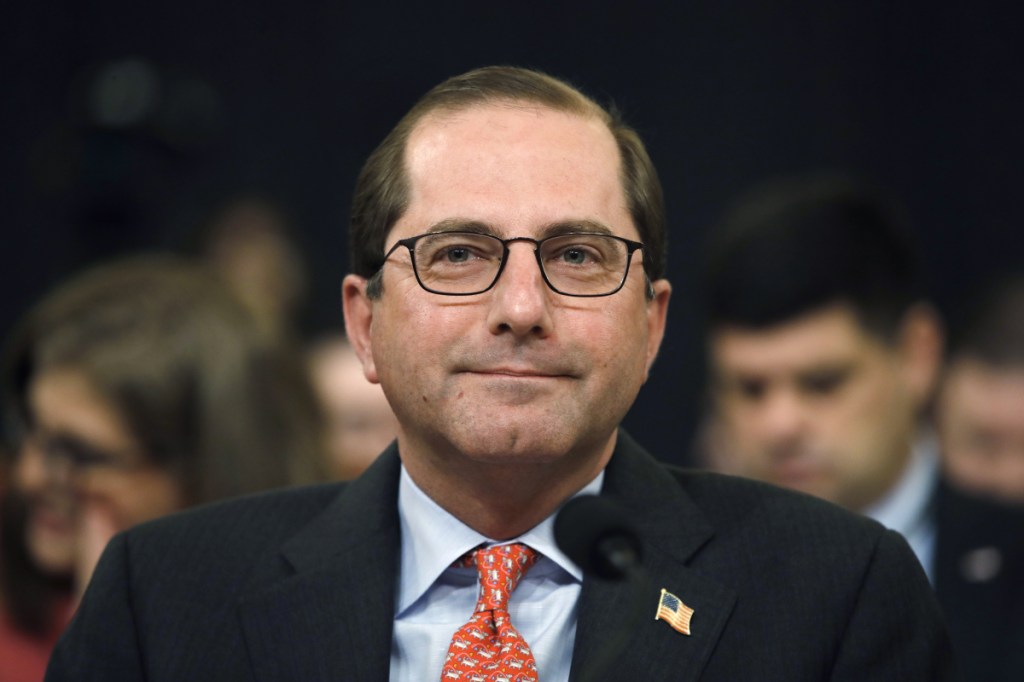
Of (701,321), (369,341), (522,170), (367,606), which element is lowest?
(701,321)

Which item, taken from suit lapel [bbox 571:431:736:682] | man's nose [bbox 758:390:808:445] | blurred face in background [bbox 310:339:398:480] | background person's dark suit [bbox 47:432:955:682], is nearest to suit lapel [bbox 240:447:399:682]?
background person's dark suit [bbox 47:432:955:682]

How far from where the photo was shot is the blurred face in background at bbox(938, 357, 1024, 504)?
Answer: 4387 mm

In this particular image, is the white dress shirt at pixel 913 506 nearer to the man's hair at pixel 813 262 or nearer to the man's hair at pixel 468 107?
the man's hair at pixel 813 262

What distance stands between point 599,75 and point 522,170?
490 centimetres

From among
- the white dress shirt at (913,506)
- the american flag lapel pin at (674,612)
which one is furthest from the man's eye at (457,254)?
the white dress shirt at (913,506)

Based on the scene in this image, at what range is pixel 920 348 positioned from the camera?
14.8 ft

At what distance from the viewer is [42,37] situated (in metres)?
7.20

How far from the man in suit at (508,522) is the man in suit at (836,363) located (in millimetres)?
1595

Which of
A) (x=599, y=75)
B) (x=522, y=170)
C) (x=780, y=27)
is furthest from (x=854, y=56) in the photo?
(x=522, y=170)

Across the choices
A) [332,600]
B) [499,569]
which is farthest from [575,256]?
[332,600]

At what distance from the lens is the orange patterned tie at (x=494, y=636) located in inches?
93.7

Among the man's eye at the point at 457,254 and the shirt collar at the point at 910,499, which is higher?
the man's eye at the point at 457,254

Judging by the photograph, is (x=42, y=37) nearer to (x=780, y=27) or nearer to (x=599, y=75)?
(x=599, y=75)

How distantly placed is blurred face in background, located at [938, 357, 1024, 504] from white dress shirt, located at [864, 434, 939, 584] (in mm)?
75
